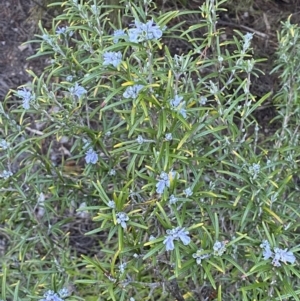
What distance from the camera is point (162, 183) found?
146 centimetres

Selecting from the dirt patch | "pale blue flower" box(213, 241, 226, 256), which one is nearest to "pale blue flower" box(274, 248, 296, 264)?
"pale blue flower" box(213, 241, 226, 256)

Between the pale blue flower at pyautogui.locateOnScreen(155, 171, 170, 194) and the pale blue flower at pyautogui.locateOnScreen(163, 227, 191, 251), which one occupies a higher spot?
the pale blue flower at pyautogui.locateOnScreen(155, 171, 170, 194)

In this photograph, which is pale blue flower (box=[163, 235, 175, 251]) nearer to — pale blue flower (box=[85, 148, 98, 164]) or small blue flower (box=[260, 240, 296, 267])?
small blue flower (box=[260, 240, 296, 267])

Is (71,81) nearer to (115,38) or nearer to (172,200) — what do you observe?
(115,38)

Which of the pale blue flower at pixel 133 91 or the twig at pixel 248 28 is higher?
the pale blue flower at pixel 133 91

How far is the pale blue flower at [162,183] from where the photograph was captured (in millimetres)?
1456

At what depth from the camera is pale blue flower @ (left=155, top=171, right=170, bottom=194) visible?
4.78 feet

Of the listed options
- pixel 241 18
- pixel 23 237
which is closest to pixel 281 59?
pixel 23 237

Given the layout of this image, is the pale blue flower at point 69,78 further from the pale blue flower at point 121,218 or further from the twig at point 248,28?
the twig at point 248,28

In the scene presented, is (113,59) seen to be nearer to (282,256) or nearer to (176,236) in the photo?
(176,236)

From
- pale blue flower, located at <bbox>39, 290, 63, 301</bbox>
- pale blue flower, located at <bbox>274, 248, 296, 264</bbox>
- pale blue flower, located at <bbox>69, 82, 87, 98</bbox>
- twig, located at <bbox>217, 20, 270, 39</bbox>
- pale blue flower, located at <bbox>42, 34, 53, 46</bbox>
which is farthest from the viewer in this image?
twig, located at <bbox>217, 20, 270, 39</bbox>

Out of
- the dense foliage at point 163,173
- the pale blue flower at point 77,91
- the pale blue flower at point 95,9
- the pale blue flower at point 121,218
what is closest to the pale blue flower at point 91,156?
the dense foliage at point 163,173

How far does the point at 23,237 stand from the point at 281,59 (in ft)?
3.75

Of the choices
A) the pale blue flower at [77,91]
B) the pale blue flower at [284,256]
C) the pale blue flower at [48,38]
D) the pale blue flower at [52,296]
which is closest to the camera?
the pale blue flower at [284,256]
